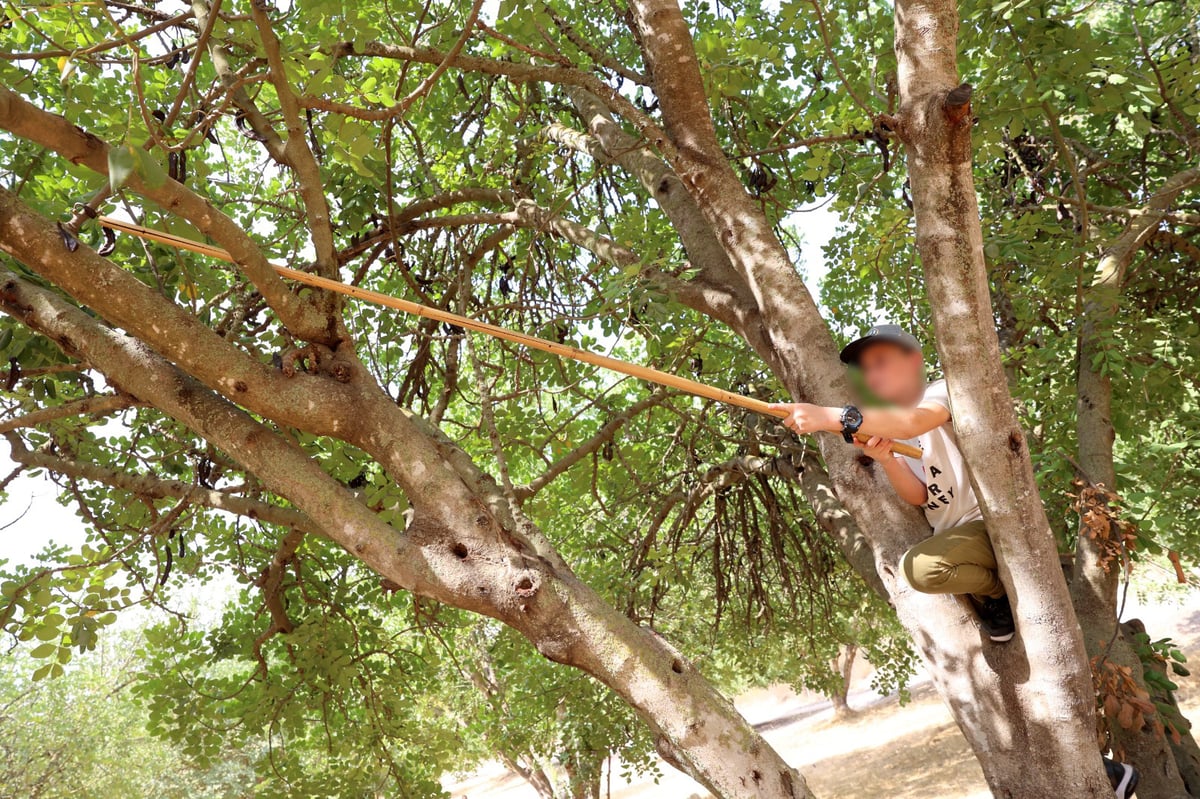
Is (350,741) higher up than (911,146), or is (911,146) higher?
(911,146)

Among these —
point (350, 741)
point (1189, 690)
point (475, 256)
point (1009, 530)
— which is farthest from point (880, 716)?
point (1009, 530)

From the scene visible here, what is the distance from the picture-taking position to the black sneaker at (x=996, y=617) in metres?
2.33

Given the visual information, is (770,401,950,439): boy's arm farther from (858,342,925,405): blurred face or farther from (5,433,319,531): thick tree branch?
(5,433,319,531): thick tree branch

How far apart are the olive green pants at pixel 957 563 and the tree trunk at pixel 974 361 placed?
0.20 m

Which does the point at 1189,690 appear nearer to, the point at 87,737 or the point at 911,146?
the point at 911,146

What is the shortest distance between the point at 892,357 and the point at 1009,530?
0.76 m

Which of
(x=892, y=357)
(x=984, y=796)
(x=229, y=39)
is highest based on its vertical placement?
(x=229, y=39)

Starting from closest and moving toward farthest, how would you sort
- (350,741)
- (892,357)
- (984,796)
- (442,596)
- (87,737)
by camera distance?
(442,596) → (892,357) → (350,741) → (984,796) → (87,737)

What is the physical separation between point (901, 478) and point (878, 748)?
1724 centimetres

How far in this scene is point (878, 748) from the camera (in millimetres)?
17641

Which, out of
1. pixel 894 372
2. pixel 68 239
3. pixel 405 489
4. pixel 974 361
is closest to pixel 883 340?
pixel 894 372

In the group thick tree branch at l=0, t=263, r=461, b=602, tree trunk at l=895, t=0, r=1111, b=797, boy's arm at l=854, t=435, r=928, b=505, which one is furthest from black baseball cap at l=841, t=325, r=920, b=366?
thick tree branch at l=0, t=263, r=461, b=602

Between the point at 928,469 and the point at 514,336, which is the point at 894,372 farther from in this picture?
the point at 514,336

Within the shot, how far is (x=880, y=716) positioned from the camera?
70.4 ft
